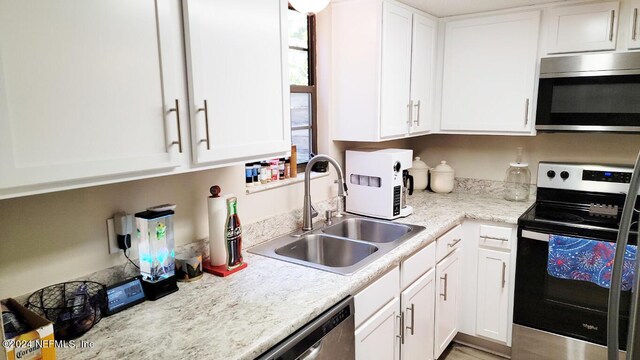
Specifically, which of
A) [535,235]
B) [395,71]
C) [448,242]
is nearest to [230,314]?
[448,242]

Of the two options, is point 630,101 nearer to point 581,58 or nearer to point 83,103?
point 581,58

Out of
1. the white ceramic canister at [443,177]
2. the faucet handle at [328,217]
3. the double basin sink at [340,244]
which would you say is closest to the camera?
the double basin sink at [340,244]

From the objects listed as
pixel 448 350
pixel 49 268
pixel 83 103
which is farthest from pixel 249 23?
pixel 448 350

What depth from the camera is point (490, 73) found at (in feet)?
8.89

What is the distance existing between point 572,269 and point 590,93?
1015 mm

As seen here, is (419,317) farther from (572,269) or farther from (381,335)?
(572,269)

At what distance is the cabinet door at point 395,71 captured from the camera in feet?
7.58

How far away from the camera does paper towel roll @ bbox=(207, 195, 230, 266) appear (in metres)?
1.65

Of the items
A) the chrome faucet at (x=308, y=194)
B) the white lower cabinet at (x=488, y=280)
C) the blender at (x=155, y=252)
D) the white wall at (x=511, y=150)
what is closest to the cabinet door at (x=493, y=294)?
the white lower cabinet at (x=488, y=280)

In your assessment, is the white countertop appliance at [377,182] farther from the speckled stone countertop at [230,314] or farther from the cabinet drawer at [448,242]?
the speckled stone countertop at [230,314]

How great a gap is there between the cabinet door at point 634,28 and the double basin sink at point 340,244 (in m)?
1.55

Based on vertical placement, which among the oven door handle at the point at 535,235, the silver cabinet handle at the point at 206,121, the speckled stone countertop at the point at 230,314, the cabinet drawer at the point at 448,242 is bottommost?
the cabinet drawer at the point at 448,242

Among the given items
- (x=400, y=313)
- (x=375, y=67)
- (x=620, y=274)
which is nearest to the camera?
(x=620, y=274)

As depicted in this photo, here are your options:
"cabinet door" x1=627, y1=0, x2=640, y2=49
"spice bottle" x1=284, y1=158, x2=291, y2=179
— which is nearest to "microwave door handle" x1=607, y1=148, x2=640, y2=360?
"spice bottle" x1=284, y1=158, x2=291, y2=179
